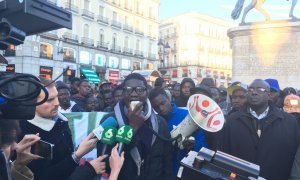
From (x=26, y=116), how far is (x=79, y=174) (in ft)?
Result: 3.21

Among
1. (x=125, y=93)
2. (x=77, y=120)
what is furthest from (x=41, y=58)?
(x=125, y=93)

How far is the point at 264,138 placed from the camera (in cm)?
361

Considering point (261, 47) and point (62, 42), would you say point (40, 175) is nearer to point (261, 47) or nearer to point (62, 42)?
point (261, 47)

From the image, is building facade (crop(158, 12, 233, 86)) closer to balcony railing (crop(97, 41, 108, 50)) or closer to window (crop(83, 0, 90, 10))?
balcony railing (crop(97, 41, 108, 50))

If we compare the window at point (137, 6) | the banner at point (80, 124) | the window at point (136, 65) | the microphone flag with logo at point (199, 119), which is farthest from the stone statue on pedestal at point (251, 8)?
the window at point (137, 6)

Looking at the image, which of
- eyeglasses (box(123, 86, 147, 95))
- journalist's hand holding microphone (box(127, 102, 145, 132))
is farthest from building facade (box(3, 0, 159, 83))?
journalist's hand holding microphone (box(127, 102, 145, 132))

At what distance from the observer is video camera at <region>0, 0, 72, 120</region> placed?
4.57 feet

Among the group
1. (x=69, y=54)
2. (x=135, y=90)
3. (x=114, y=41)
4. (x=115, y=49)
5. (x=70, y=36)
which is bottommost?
(x=135, y=90)

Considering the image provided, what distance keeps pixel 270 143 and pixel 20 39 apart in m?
2.90

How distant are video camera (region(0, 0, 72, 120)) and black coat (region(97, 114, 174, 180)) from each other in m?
1.32

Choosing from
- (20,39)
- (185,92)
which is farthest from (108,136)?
(185,92)

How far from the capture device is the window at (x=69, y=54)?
1377 inches

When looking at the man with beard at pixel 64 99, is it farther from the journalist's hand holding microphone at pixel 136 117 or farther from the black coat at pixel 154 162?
the journalist's hand holding microphone at pixel 136 117

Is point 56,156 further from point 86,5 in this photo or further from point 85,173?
point 86,5
